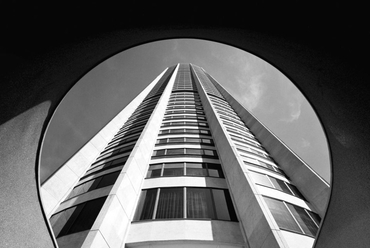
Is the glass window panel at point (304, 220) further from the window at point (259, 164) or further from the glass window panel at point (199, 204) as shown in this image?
the glass window panel at point (199, 204)

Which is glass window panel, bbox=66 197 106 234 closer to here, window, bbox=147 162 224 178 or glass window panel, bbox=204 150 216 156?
window, bbox=147 162 224 178

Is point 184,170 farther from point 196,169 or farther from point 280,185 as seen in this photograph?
point 280,185

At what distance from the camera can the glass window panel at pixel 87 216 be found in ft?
37.7

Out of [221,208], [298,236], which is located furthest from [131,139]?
[298,236]

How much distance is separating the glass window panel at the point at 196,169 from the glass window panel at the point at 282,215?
17.6 ft

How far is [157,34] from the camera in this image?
393 centimetres

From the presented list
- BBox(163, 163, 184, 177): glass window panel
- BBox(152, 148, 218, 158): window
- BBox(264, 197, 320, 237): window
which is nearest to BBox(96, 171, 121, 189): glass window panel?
BBox(163, 163, 184, 177): glass window panel

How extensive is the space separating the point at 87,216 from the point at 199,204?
22.6 feet

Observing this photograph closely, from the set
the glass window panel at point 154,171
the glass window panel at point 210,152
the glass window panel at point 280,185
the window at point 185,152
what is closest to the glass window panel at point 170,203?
the glass window panel at point 154,171

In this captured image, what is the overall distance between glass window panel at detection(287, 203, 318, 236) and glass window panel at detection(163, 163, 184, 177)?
322 inches

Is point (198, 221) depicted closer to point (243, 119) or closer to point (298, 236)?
point (298, 236)

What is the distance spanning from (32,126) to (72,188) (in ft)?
52.4

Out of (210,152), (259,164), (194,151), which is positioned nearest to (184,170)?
(194,151)

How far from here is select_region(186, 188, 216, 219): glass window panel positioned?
40.3 feet
